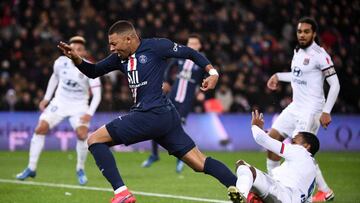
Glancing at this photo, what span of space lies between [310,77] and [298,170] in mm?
2672

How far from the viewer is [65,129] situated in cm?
2020

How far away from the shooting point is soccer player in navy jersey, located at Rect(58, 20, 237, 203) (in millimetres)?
8164

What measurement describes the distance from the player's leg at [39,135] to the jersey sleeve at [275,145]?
543cm

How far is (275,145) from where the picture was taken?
7836 mm

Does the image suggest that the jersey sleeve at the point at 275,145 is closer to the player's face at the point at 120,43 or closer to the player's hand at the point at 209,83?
the player's hand at the point at 209,83

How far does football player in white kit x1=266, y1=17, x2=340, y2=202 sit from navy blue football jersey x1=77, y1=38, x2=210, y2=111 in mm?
2398

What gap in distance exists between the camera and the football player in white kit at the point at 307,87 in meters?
10.2

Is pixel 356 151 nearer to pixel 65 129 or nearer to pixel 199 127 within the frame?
pixel 199 127

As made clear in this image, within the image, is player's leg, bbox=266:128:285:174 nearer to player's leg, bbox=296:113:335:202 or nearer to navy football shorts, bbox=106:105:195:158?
player's leg, bbox=296:113:335:202

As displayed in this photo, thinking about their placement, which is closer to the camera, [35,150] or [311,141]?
[311,141]

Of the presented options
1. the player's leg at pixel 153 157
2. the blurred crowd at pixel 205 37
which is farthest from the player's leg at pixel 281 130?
the blurred crowd at pixel 205 37

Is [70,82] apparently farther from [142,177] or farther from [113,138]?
[113,138]

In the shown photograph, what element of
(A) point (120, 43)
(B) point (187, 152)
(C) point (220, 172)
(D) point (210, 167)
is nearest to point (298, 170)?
(C) point (220, 172)

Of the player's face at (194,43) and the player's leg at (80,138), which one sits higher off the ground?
the player's face at (194,43)
